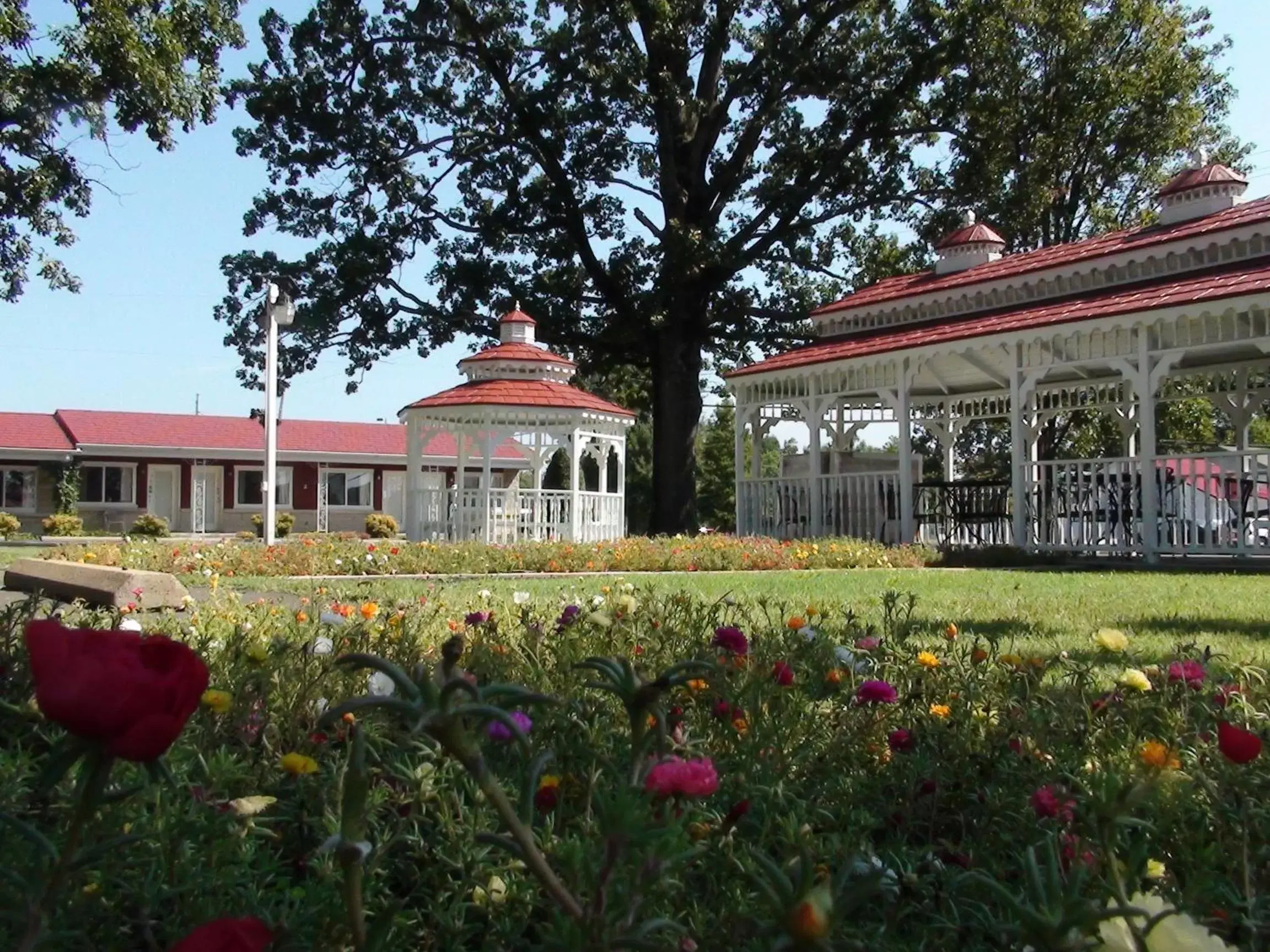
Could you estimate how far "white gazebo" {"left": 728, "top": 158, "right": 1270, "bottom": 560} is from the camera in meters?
→ 15.3

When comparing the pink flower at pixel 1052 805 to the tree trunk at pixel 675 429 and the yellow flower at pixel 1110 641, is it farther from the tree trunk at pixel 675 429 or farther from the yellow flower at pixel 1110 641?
the tree trunk at pixel 675 429

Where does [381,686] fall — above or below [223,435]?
below

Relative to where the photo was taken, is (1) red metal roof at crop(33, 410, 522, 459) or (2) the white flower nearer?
(2) the white flower

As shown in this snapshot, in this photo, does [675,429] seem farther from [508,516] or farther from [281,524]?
[281,524]

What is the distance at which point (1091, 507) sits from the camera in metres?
16.3

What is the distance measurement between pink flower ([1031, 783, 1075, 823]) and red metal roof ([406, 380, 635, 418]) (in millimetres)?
19852

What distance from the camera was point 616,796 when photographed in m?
1.53

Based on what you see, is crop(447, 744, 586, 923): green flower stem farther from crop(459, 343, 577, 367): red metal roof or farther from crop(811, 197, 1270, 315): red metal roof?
crop(459, 343, 577, 367): red metal roof

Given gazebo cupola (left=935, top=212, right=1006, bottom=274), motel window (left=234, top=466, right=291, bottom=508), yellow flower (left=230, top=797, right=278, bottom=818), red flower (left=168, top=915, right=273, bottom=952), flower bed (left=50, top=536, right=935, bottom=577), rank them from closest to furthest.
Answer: red flower (left=168, top=915, right=273, bottom=952) < yellow flower (left=230, top=797, right=278, bottom=818) < flower bed (left=50, top=536, right=935, bottom=577) < gazebo cupola (left=935, top=212, right=1006, bottom=274) < motel window (left=234, top=466, right=291, bottom=508)

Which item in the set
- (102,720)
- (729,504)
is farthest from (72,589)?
(729,504)

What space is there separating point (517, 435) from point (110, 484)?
2402cm

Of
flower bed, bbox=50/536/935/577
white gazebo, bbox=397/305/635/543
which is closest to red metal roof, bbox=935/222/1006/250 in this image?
white gazebo, bbox=397/305/635/543

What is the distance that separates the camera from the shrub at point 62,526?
35188 mm

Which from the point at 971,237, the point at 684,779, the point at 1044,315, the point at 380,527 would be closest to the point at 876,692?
the point at 684,779
